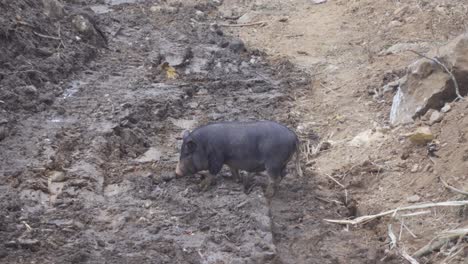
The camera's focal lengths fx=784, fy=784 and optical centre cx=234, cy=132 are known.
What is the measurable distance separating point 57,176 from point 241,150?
63.6 inches

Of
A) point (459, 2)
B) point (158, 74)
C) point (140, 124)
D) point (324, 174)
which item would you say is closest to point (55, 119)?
point (140, 124)

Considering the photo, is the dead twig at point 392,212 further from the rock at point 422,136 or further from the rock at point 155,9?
the rock at point 155,9

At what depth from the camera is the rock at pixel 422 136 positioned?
23.8ft

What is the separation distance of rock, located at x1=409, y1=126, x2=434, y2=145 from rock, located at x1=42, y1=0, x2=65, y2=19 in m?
5.48

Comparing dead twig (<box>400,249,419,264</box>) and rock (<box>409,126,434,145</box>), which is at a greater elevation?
rock (<box>409,126,434,145</box>)

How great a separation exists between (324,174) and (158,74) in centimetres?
327

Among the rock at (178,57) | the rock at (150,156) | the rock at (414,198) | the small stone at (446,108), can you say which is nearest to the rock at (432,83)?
the small stone at (446,108)

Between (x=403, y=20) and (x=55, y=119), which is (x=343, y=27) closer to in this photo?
(x=403, y=20)

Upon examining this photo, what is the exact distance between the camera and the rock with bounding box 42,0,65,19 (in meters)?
10.6

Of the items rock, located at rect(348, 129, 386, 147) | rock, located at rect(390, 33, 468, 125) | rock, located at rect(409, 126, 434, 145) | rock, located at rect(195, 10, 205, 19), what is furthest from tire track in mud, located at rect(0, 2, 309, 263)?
rock, located at rect(195, 10, 205, 19)

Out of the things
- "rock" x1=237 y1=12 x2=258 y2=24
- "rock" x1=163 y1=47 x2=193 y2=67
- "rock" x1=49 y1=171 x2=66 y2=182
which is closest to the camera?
"rock" x1=49 y1=171 x2=66 y2=182

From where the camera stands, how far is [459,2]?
11242mm

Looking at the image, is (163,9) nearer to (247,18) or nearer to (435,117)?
(247,18)

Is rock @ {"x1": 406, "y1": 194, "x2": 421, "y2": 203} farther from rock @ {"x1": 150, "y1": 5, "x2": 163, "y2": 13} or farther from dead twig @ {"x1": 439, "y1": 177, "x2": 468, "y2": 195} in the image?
rock @ {"x1": 150, "y1": 5, "x2": 163, "y2": 13}
